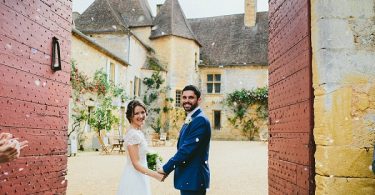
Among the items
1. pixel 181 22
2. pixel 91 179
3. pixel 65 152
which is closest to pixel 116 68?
pixel 181 22

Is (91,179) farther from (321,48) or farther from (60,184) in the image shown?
(321,48)

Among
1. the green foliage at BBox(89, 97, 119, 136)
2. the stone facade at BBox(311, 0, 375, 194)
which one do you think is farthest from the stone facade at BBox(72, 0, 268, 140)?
the stone facade at BBox(311, 0, 375, 194)

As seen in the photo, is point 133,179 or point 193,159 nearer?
point 193,159

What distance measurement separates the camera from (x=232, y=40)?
1267 inches

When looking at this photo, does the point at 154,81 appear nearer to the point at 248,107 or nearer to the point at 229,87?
the point at 229,87

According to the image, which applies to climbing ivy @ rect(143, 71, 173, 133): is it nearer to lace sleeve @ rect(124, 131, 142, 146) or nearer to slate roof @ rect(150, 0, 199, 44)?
slate roof @ rect(150, 0, 199, 44)

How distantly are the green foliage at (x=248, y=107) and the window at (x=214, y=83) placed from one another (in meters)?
1.65

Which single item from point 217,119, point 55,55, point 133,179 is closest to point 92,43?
point 55,55

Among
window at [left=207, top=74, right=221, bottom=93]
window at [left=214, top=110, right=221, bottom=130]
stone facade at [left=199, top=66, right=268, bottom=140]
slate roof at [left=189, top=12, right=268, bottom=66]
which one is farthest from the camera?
window at [left=207, top=74, right=221, bottom=93]

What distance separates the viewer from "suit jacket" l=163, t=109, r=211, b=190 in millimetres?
3328

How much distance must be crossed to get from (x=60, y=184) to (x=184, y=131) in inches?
66.9

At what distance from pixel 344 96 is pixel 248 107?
26.5 m

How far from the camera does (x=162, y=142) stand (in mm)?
22031

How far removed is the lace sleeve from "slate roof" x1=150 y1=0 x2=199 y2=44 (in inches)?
953
